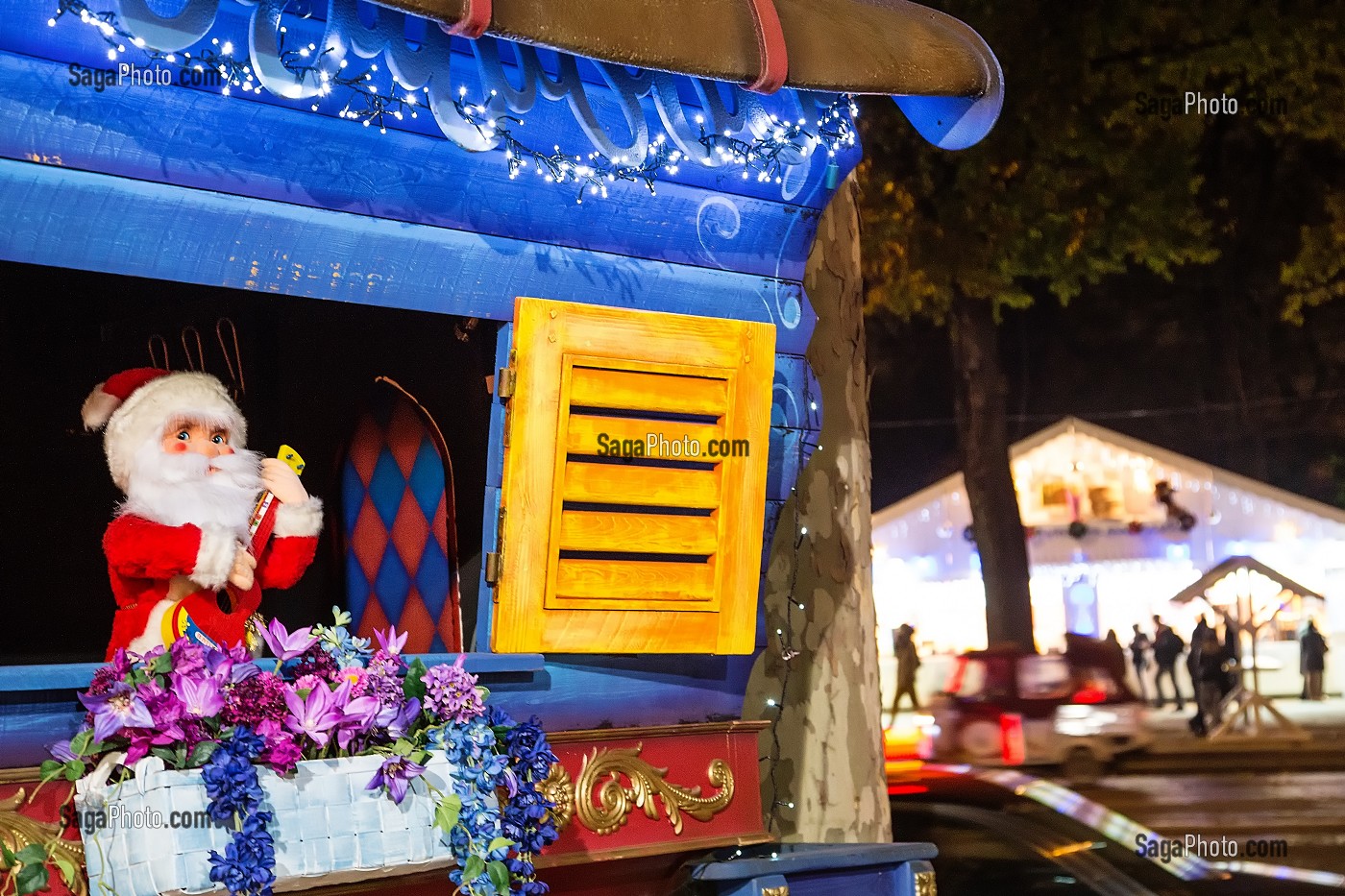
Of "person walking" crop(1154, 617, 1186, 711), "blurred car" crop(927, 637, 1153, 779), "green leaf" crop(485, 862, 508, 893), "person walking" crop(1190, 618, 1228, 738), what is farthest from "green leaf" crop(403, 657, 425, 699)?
"person walking" crop(1154, 617, 1186, 711)

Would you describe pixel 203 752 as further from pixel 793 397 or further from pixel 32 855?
pixel 793 397

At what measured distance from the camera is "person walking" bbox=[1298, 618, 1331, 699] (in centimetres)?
2180

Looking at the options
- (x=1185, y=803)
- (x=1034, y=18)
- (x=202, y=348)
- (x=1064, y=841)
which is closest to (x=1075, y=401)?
(x=1185, y=803)

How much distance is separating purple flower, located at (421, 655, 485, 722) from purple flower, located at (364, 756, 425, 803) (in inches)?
9.3

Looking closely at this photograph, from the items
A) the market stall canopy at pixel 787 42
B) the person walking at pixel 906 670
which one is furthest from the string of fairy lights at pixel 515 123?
the person walking at pixel 906 670

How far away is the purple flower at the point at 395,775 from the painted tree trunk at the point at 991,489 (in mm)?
16368

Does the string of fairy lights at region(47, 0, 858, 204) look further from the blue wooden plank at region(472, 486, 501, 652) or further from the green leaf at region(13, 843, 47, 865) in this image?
the green leaf at region(13, 843, 47, 865)

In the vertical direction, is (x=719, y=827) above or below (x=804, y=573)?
below

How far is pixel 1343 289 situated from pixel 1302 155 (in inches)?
289

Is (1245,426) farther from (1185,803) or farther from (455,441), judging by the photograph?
(455,441)

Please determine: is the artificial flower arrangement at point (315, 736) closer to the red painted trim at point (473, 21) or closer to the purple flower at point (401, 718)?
the purple flower at point (401, 718)

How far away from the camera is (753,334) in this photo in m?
5.14

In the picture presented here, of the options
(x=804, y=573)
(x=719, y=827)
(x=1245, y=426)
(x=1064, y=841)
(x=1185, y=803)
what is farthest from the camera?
(x=1245, y=426)

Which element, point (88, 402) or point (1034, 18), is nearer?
point (88, 402)
